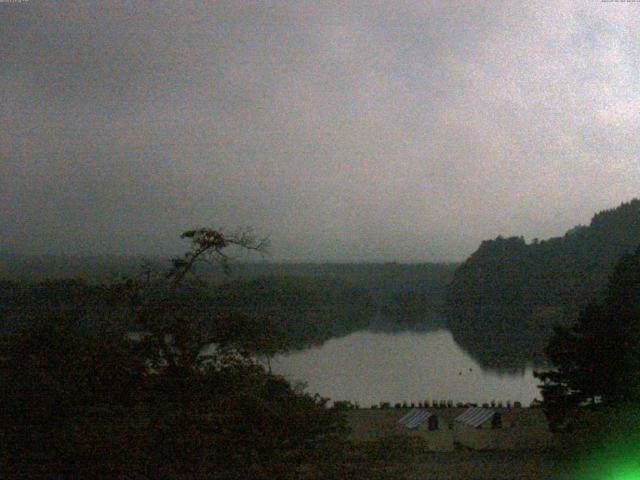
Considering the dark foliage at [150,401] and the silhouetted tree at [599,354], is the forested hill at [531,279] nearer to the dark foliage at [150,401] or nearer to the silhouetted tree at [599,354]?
the silhouetted tree at [599,354]

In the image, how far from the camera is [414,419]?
40.3 feet

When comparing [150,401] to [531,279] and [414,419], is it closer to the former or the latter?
[414,419]

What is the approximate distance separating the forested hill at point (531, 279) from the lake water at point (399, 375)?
21.2 feet

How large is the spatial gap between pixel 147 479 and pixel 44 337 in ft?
5.96

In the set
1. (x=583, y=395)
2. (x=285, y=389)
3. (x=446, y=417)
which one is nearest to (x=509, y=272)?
(x=446, y=417)

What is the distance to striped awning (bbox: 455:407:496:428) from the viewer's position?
11.9m

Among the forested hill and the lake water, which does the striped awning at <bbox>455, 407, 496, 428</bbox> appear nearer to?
the lake water

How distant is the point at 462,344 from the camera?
3422cm

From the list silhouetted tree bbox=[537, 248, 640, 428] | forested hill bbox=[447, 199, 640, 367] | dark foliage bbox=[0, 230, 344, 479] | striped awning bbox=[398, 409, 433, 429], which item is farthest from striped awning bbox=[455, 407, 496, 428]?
forested hill bbox=[447, 199, 640, 367]

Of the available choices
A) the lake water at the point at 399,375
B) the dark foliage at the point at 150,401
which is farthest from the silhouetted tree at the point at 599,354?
the lake water at the point at 399,375

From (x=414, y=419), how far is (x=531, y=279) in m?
38.3

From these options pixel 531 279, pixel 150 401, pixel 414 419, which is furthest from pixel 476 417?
pixel 531 279

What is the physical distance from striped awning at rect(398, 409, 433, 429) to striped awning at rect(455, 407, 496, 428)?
71 centimetres

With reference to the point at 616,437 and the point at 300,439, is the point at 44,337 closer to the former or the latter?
Result: the point at 300,439
